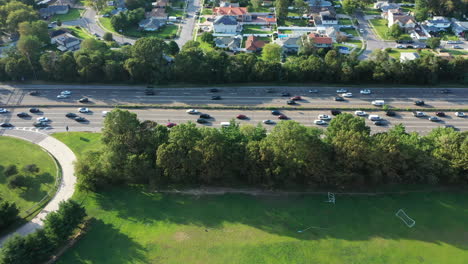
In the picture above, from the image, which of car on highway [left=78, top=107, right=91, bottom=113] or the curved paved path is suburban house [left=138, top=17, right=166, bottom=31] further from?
the curved paved path

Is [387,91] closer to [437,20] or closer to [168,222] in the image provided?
[437,20]

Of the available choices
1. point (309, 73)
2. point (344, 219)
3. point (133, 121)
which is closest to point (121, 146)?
point (133, 121)

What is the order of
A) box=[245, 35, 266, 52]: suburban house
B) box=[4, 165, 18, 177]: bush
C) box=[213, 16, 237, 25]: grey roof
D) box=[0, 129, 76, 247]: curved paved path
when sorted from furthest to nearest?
box=[213, 16, 237, 25]: grey roof → box=[245, 35, 266, 52]: suburban house → box=[4, 165, 18, 177]: bush → box=[0, 129, 76, 247]: curved paved path

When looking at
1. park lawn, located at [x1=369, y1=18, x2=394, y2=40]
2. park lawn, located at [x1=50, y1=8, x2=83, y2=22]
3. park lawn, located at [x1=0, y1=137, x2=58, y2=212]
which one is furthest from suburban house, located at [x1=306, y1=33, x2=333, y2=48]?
park lawn, located at [x1=50, y1=8, x2=83, y2=22]

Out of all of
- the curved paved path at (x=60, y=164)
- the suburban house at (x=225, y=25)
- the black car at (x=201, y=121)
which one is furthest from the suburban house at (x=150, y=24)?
the curved paved path at (x=60, y=164)

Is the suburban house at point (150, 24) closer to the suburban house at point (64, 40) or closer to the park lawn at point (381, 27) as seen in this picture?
the suburban house at point (64, 40)
